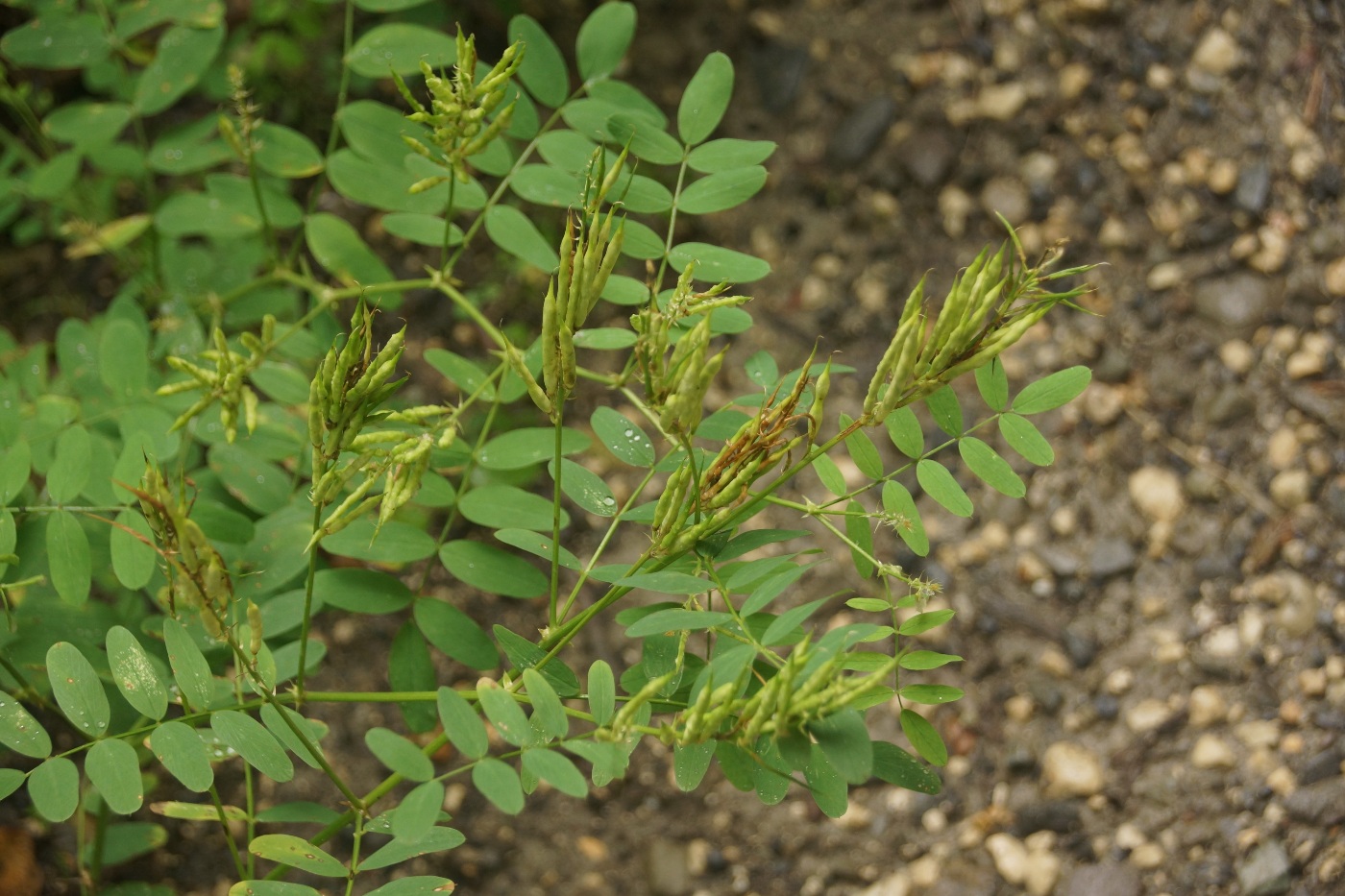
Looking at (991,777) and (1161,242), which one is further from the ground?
(1161,242)

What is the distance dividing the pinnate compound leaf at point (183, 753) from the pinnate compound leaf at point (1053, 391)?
115 centimetres

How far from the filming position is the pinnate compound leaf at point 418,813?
120cm

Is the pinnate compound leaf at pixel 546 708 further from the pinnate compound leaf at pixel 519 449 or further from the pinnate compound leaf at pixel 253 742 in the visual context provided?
the pinnate compound leaf at pixel 519 449

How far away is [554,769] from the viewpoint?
1.23 meters

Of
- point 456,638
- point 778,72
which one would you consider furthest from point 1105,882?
point 778,72

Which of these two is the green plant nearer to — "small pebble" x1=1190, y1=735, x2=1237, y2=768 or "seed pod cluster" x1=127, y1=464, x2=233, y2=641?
"seed pod cluster" x1=127, y1=464, x2=233, y2=641

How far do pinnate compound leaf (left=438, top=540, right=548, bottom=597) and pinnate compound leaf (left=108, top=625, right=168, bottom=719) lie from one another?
0.46 metres

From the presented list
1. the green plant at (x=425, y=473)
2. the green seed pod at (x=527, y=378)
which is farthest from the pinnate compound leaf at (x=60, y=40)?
the green seed pod at (x=527, y=378)

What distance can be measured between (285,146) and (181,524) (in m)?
1.28

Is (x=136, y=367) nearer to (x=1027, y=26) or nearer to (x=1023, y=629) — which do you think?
(x=1023, y=629)

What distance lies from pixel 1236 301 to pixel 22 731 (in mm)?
2559

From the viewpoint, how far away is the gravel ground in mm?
2273

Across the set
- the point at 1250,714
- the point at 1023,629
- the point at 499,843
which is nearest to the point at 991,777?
the point at 1023,629

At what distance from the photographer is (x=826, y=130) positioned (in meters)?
2.89
